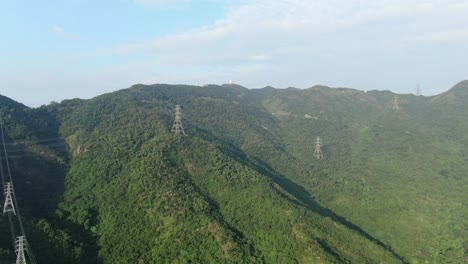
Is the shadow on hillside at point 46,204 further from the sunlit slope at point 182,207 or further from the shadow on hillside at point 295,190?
the shadow on hillside at point 295,190

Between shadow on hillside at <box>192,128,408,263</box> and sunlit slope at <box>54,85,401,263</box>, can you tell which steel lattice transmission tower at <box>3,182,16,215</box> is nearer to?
sunlit slope at <box>54,85,401,263</box>


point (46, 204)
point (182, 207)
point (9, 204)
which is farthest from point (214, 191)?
point (9, 204)

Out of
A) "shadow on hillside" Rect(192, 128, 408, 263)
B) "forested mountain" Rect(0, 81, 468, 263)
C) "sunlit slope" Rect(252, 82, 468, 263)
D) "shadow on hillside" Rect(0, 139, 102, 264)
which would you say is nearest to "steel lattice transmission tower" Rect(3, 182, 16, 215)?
"forested mountain" Rect(0, 81, 468, 263)

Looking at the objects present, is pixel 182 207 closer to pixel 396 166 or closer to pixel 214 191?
pixel 214 191

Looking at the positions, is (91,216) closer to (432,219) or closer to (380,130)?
(432,219)

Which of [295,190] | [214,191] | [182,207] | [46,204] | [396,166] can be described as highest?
[46,204]

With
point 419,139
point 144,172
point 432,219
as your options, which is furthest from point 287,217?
point 419,139

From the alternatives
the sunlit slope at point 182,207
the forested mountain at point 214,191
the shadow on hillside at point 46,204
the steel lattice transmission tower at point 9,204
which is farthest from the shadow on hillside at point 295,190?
the steel lattice transmission tower at point 9,204

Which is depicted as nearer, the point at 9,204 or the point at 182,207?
the point at 9,204

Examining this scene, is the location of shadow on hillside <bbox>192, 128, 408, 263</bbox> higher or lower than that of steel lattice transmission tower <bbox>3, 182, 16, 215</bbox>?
lower
